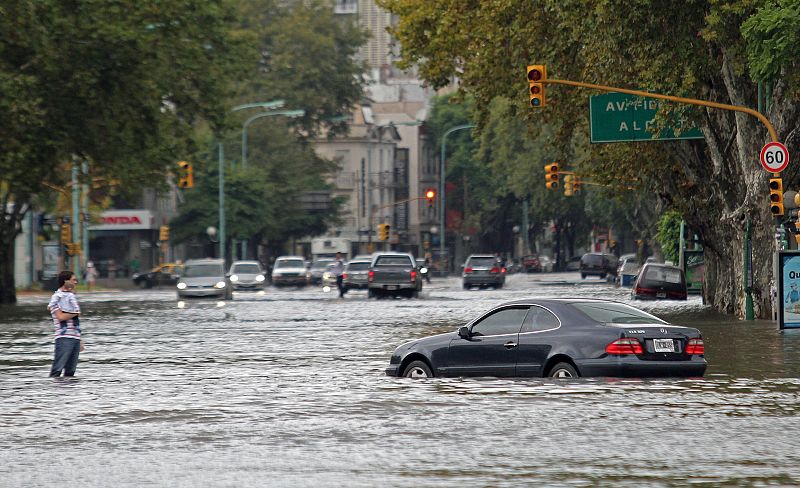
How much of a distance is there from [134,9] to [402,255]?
19.4 m

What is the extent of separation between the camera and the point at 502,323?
2047cm

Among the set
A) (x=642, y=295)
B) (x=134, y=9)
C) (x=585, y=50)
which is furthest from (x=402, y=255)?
(x=585, y=50)

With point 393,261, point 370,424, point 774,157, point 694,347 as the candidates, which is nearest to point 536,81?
point 774,157

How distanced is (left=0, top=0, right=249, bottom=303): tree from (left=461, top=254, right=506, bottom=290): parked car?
26551 millimetres

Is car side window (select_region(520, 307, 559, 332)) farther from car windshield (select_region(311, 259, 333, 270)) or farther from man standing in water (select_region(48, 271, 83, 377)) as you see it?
car windshield (select_region(311, 259, 333, 270))

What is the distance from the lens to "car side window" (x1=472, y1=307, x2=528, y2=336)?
2033cm

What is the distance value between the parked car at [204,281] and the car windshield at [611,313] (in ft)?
130

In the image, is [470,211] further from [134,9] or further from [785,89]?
[785,89]

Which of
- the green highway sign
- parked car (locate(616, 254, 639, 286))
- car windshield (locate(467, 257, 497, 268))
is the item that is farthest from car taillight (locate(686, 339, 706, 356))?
car windshield (locate(467, 257, 497, 268))

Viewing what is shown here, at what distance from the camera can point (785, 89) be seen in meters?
37.5

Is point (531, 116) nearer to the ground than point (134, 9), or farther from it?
nearer to the ground

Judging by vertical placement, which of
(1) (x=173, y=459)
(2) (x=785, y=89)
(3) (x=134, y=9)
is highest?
(3) (x=134, y=9)

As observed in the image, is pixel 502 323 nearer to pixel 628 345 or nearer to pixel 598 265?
pixel 628 345

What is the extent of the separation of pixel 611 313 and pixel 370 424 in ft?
16.3
